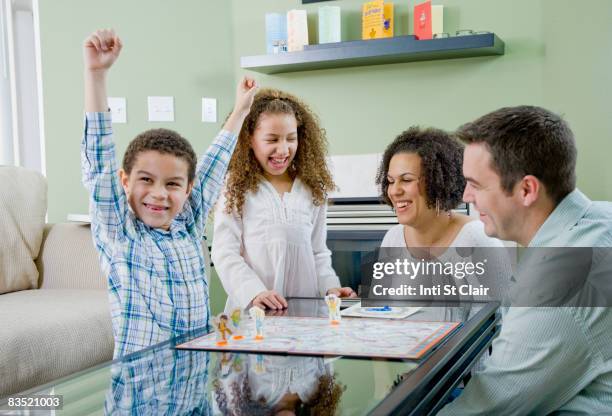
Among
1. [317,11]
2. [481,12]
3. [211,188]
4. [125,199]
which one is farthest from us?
[317,11]

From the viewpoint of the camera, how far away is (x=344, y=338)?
1.05m

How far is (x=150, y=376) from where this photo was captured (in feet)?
2.91

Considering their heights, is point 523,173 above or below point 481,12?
below

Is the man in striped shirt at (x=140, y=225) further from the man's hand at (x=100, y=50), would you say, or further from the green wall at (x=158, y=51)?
the green wall at (x=158, y=51)

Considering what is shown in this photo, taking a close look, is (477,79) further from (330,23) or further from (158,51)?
(158,51)

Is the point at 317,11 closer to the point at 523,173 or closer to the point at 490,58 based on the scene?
the point at 490,58

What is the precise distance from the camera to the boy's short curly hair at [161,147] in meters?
1.29

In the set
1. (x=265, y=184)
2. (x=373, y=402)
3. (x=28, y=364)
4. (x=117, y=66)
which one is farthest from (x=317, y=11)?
(x=373, y=402)

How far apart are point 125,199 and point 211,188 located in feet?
0.97

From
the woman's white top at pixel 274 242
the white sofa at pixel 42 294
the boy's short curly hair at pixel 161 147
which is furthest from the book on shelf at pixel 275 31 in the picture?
the boy's short curly hair at pixel 161 147

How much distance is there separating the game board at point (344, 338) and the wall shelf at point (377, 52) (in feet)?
6.40

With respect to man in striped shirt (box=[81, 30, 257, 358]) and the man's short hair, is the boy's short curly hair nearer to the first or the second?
man in striped shirt (box=[81, 30, 257, 358])

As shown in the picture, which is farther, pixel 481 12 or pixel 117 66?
pixel 117 66

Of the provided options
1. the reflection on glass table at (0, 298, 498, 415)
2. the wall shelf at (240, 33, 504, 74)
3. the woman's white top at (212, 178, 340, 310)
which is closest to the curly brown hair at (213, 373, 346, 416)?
the reflection on glass table at (0, 298, 498, 415)
